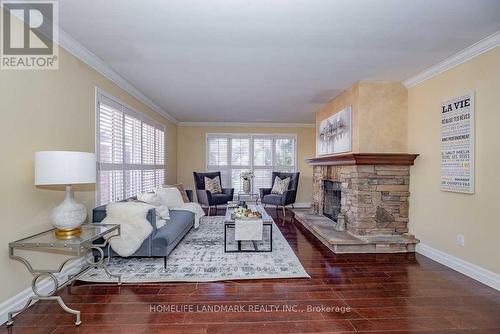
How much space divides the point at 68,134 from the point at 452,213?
4560 millimetres

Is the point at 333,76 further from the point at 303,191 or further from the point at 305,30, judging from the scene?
the point at 303,191

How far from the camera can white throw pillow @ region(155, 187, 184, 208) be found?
14.6ft

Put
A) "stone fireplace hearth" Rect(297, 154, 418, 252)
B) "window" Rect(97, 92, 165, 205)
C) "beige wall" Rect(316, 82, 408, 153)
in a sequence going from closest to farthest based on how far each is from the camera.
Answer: "window" Rect(97, 92, 165, 205), "stone fireplace hearth" Rect(297, 154, 418, 252), "beige wall" Rect(316, 82, 408, 153)

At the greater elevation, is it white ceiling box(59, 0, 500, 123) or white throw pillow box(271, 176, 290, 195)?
white ceiling box(59, 0, 500, 123)

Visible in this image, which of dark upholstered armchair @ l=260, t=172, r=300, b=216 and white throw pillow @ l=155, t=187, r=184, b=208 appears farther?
dark upholstered armchair @ l=260, t=172, r=300, b=216

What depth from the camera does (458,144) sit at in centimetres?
312

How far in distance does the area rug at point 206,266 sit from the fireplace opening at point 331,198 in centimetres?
155

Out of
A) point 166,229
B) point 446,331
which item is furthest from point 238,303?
point 446,331

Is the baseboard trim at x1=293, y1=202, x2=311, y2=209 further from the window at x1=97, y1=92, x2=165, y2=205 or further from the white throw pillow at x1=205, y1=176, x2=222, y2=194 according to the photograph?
the window at x1=97, y1=92, x2=165, y2=205

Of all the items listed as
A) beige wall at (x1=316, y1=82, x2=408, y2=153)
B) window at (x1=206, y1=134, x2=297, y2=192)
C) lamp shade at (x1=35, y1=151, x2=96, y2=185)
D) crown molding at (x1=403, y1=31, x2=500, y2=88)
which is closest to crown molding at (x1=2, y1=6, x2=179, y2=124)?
lamp shade at (x1=35, y1=151, x2=96, y2=185)

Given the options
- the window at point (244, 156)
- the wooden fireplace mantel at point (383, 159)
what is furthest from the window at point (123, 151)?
the wooden fireplace mantel at point (383, 159)

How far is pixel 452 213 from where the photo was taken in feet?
10.6

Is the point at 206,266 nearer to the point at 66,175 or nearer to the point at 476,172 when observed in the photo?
the point at 66,175

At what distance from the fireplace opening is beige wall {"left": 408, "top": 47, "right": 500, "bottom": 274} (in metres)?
1.28
